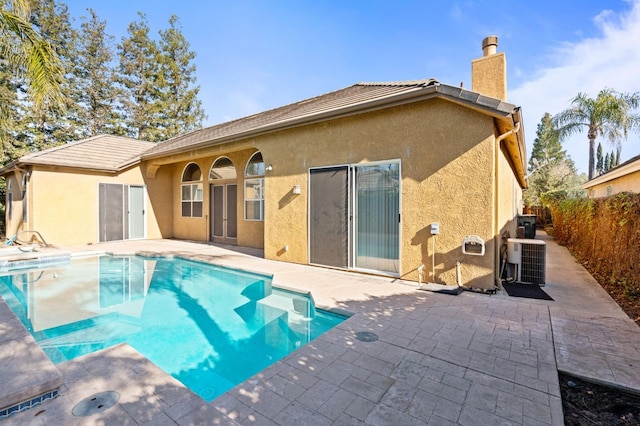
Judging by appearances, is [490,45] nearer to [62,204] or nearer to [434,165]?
[434,165]

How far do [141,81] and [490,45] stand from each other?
30.0 meters

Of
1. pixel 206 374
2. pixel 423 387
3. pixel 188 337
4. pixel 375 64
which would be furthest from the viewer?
pixel 375 64

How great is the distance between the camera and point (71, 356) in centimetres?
452

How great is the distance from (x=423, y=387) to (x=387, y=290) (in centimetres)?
361

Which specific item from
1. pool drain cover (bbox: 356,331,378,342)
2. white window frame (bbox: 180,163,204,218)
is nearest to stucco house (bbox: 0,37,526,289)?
white window frame (bbox: 180,163,204,218)

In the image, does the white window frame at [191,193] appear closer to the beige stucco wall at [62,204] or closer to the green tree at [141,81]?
the beige stucco wall at [62,204]

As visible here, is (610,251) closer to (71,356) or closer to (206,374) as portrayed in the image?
(206,374)

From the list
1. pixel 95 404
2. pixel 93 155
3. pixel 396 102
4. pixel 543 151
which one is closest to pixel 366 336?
pixel 95 404

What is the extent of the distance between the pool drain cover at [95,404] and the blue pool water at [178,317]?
1.06 meters

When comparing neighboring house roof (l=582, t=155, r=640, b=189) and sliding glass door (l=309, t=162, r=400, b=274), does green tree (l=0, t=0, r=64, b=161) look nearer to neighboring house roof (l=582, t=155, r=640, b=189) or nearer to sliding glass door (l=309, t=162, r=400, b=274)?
sliding glass door (l=309, t=162, r=400, b=274)

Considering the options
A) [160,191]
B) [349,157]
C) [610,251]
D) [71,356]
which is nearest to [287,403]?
[71,356]

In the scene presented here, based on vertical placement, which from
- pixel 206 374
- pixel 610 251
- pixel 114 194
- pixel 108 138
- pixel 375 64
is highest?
pixel 375 64

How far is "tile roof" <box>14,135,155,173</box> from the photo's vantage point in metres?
12.8

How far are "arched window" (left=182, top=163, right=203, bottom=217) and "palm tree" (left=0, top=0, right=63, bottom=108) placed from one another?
806 centimetres
